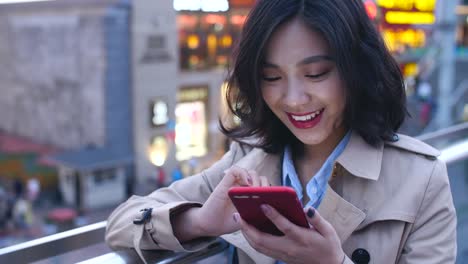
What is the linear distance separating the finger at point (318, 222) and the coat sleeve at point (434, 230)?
19cm

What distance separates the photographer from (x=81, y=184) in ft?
35.5

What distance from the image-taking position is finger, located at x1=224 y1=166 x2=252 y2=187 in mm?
933

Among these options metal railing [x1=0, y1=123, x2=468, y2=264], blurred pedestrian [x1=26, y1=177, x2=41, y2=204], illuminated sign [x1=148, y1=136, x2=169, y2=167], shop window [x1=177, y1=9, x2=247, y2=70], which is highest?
shop window [x1=177, y1=9, x2=247, y2=70]

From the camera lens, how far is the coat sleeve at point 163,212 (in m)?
1.03

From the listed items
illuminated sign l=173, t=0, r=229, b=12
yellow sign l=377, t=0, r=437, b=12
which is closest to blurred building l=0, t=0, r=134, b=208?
illuminated sign l=173, t=0, r=229, b=12

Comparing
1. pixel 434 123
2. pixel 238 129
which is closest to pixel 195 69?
pixel 434 123

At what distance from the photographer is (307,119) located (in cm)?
96

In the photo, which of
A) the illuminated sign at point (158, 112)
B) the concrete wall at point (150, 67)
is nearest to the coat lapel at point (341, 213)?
the concrete wall at point (150, 67)

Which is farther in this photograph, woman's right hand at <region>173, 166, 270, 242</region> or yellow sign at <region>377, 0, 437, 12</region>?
yellow sign at <region>377, 0, 437, 12</region>

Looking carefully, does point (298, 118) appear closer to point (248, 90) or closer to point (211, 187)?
point (248, 90)

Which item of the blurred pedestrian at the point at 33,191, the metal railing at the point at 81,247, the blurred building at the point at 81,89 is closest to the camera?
the metal railing at the point at 81,247

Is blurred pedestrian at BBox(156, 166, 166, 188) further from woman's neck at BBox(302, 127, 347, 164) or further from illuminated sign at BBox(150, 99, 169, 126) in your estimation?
woman's neck at BBox(302, 127, 347, 164)

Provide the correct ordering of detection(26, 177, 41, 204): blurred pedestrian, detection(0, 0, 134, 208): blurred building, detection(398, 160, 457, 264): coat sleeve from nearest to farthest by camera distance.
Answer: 1. detection(398, 160, 457, 264): coat sleeve
2. detection(26, 177, 41, 204): blurred pedestrian
3. detection(0, 0, 134, 208): blurred building

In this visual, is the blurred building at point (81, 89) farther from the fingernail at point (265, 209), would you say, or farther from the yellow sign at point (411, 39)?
the fingernail at point (265, 209)
